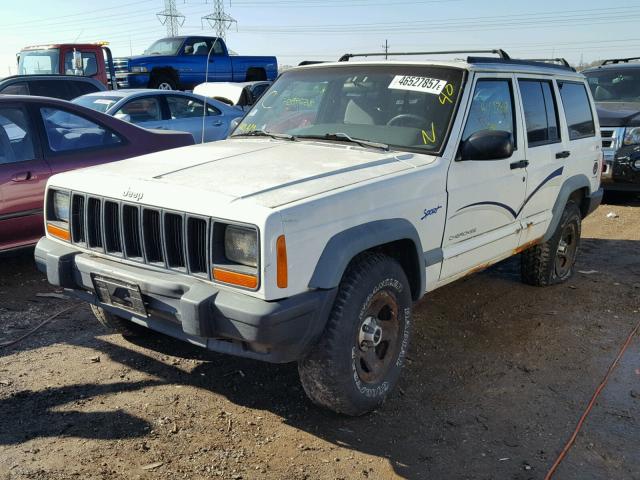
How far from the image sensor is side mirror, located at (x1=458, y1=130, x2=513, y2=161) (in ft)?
12.3

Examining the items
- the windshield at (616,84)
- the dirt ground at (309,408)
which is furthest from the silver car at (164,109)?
the windshield at (616,84)

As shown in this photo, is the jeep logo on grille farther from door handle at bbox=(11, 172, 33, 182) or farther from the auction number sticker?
door handle at bbox=(11, 172, 33, 182)

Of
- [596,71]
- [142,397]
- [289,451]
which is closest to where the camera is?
[289,451]

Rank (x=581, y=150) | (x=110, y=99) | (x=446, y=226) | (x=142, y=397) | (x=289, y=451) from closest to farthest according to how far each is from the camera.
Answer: (x=289, y=451) → (x=142, y=397) → (x=446, y=226) → (x=581, y=150) → (x=110, y=99)

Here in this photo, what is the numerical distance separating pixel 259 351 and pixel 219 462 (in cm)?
58

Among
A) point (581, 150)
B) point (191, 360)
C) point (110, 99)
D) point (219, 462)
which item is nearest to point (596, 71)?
point (581, 150)

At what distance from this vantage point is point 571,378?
4004mm

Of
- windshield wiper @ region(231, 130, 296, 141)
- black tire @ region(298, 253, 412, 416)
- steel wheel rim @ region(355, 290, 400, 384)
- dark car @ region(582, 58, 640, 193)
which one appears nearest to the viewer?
black tire @ region(298, 253, 412, 416)

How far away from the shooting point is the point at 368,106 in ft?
13.8

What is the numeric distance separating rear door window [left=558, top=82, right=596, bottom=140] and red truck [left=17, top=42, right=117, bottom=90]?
12.7m

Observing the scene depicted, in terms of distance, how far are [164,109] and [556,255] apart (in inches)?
244

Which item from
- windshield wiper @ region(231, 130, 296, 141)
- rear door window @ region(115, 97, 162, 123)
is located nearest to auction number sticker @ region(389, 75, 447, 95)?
windshield wiper @ region(231, 130, 296, 141)

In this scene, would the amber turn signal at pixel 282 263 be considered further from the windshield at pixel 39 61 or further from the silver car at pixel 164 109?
the windshield at pixel 39 61

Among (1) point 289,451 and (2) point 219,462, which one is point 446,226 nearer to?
(1) point 289,451
